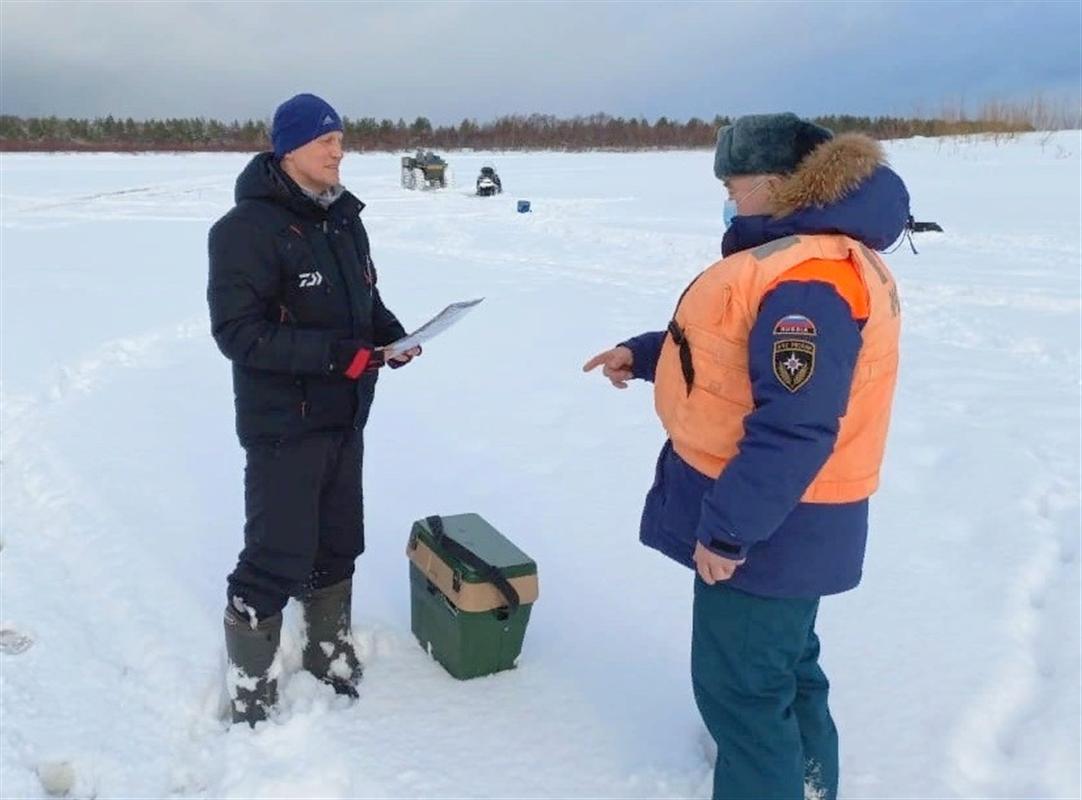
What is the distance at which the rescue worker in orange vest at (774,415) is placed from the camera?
1.72 meters

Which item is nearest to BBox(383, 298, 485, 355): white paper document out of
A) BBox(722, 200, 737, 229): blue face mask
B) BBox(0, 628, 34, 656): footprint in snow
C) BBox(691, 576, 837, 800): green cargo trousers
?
BBox(722, 200, 737, 229): blue face mask

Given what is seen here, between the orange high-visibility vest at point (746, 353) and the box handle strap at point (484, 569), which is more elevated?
the orange high-visibility vest at point (746, 353)

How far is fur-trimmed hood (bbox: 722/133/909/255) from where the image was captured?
5.83ft

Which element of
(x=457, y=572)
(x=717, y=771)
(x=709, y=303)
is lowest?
(x=717, y=771)

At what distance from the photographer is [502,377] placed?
20.5 feet

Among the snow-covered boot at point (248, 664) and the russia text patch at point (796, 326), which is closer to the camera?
the russia text patch at point (796, 326)

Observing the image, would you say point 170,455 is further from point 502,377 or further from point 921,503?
point 921,503

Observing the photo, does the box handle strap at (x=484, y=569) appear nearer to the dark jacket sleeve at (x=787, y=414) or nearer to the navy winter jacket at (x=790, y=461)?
the navy winter jacket at (x=790, y=461)

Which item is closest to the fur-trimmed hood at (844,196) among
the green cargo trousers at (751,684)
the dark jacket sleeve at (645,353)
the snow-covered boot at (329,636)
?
the dark jacket sleeve at (645,353)

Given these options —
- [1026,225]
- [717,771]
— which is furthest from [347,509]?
[1026,225]

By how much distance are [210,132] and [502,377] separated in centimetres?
5569

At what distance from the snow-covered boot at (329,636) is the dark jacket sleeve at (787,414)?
1.48 m

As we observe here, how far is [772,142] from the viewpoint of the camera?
1851 millimetres

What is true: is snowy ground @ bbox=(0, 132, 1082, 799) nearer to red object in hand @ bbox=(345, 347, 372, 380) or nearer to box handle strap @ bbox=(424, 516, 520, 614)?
box handle strap @ bbox=(424, 516, 520, 614)
